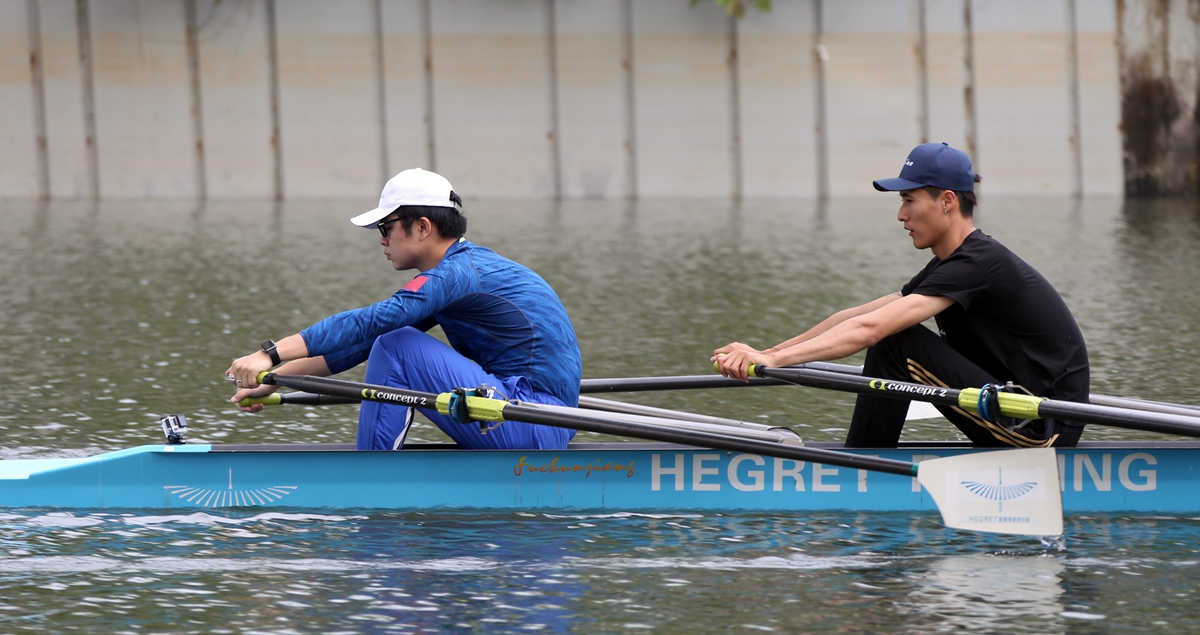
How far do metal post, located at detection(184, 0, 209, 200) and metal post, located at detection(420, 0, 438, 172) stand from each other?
3.96 metres

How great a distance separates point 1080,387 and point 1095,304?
23.8 ft

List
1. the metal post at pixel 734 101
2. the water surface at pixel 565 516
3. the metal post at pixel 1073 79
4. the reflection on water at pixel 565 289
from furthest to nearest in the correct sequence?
the metal post at pixel 734 101 → the metal post at pixel 1073 79 → the reflection on water at pixel 565 289 → the water surface at pixel 565 516

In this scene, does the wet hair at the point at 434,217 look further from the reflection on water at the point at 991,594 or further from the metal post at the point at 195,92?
the metal post at the point at 195,92

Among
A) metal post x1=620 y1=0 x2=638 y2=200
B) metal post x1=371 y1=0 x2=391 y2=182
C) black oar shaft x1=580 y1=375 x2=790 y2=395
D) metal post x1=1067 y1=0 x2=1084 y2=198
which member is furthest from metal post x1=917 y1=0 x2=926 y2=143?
black oar shaft x1=580 y1=375 x2=790 y2=395

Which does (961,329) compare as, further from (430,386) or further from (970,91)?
(970,91)

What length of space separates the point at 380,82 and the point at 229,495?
2048 cm

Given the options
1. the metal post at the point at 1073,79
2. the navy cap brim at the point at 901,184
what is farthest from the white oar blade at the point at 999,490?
the metal post at the point at 1073,79

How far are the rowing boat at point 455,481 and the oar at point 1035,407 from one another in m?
0.43

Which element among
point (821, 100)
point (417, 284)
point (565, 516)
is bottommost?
point (565, 516)

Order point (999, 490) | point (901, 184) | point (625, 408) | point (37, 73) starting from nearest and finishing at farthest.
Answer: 1. point (999, 490)
2. point (901, 184)
3. point (625, 408)
4. point (37, 73)

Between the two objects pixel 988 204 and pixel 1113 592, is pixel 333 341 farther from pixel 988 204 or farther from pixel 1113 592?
pixel 988 204

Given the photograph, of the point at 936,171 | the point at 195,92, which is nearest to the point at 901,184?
the point at 936,171

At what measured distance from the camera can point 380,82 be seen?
84.4 feet

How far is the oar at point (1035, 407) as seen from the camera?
5.33 m
